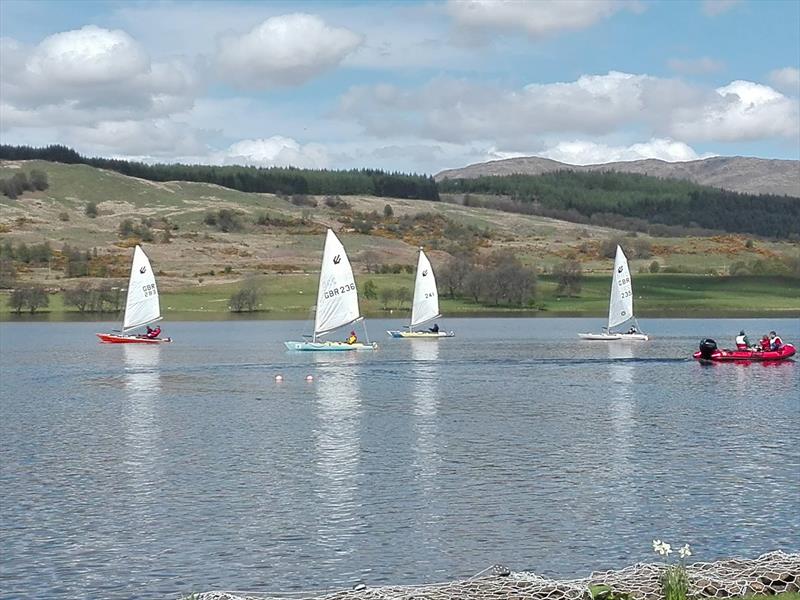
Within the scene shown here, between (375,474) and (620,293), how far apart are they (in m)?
77.4

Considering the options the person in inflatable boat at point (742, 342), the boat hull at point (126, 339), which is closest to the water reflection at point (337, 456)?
the person in inflatable boat at point (742, 342)

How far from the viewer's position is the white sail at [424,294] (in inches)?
4592

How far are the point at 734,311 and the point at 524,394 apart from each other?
430ft

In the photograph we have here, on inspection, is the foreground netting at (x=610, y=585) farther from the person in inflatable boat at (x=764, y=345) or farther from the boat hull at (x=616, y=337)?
the boat hull at (x=616, y=337)

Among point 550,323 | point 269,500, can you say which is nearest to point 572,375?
point 269,500

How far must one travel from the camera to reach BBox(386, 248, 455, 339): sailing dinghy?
4601 inches

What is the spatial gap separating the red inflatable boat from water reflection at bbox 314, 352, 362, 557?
26468 millimetres

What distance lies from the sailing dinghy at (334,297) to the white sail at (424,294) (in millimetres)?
21031

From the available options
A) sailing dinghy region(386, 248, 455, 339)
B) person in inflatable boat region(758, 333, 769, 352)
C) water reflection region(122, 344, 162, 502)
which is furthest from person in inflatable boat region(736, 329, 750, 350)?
water reflection region(122, 344, 162, 502)

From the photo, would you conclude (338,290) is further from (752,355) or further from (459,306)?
(459,306)

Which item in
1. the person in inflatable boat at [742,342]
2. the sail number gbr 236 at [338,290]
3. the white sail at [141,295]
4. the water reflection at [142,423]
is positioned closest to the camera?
the water reflection at [142,423]

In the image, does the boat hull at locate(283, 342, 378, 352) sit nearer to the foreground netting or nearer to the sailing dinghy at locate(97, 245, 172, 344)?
the sailing dinghy at locate(97, 245, 172, 344)

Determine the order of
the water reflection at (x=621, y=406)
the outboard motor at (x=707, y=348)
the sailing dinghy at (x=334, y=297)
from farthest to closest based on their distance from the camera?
the sailing dinghy at (x=334, y=297) < the outboard motor at (x=707, y=348) < the water reflection at (x=621, y=406)

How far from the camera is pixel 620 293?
113 metres
